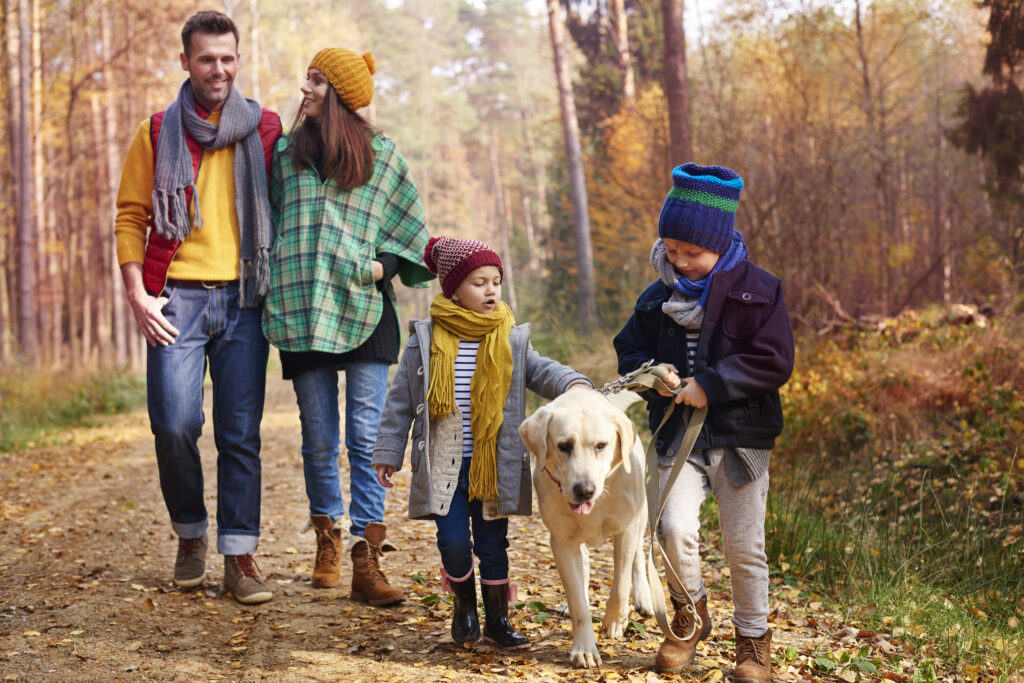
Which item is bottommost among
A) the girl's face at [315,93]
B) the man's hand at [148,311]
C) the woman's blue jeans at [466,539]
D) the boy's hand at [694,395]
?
the woman's blue jeans at [466,539]

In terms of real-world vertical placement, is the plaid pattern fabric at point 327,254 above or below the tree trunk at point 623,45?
below

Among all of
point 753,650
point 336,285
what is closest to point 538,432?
point 753,650

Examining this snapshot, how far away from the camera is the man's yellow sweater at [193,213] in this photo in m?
4.12

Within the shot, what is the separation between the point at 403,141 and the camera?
44.8m

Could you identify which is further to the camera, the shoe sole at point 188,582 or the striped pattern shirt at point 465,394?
the shoe sole at point 188,582

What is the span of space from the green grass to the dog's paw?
890cm

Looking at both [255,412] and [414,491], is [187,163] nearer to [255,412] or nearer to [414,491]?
[255,412]

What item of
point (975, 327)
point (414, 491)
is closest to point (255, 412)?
point (414, 491)

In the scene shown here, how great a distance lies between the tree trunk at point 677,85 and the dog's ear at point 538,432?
8403mm

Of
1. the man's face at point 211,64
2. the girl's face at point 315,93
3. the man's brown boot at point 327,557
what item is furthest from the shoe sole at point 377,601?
the man's face at point 211,64

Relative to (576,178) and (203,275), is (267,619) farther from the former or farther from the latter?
(576,178)

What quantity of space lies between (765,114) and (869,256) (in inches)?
113

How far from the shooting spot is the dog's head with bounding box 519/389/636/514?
9.87ft

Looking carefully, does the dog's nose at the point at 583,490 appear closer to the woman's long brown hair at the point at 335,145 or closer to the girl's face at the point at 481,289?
the girl's face at the point at 481,289
